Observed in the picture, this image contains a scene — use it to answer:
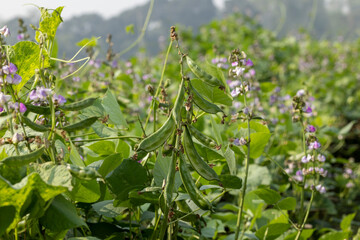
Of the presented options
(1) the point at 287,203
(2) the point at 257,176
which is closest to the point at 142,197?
(1) the point at 287,203

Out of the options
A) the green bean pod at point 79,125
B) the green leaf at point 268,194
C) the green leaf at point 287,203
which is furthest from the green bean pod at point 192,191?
the green leaf at point 287,203

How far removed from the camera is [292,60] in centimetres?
808

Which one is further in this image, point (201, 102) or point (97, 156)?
point (97, 156)

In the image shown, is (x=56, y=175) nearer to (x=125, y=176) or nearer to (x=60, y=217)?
(x=60, y=217)

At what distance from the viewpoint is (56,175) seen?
2.75 ft

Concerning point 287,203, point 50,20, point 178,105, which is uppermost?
point 50,20

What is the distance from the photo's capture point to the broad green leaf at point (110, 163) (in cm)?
105

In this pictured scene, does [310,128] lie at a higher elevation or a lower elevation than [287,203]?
higher

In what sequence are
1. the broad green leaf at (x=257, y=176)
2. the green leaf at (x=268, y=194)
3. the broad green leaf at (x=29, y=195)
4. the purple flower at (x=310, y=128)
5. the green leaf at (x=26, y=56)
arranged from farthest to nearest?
the broad green leaf at (x=257, y=176) → the purple flower at (x=310, y=128) → the green leaf at (x=268, y=194) → the green leaf at (x=26, y=56) → the broad green leaf at (x=29, y=195)

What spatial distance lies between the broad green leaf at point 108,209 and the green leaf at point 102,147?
24cm

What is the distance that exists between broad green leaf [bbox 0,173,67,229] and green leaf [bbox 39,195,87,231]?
1.2 inches

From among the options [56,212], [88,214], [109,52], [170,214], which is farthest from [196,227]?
[109,52]

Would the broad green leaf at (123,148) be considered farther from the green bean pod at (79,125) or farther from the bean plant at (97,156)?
the green bean pod at (79,125)

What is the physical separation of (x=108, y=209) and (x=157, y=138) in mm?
361
